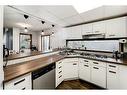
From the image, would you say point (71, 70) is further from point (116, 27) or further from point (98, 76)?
point (116, 27)

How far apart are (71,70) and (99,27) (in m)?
1.68

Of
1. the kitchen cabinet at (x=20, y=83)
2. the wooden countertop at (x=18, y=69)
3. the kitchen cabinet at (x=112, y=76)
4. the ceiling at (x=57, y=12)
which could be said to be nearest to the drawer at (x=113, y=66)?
the kitchen cabinet at (x=112, y=76)

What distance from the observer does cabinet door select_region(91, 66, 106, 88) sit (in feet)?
8.40

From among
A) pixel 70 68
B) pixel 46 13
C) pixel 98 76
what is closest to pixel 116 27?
pixel 98 76

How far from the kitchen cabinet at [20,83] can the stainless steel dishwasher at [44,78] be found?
115mm

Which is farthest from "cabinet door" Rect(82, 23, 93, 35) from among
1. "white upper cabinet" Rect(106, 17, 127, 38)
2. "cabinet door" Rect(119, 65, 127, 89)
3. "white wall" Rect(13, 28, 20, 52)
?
"white wall" Rect(13, 28, 20, 52)

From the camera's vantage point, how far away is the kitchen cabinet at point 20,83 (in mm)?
1214

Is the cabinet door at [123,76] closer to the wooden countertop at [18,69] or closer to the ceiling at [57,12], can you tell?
the ceiling at [57,12]

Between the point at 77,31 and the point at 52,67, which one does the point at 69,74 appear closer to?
the point at 52,67

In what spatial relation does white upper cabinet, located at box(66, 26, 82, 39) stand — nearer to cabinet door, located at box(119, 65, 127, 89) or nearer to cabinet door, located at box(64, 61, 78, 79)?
cabinet door, located at box(64, 61, 78, 79)

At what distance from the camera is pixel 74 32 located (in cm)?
394

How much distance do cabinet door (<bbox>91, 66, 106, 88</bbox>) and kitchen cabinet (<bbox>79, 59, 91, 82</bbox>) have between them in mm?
143
